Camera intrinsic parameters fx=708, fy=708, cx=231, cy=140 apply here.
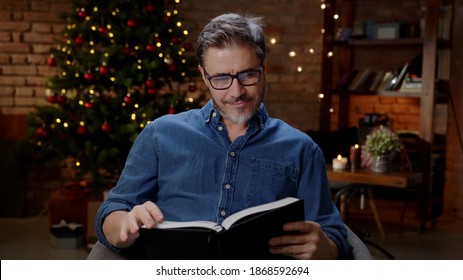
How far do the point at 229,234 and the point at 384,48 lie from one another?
4414 mm

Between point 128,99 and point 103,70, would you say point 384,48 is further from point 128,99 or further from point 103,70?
point 103,70

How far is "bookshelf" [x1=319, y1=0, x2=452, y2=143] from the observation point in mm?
4633

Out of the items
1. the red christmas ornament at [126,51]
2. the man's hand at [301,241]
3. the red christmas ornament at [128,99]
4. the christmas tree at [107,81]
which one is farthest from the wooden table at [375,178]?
the man's hand at [301,241]

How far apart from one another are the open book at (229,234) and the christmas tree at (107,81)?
2.53 m

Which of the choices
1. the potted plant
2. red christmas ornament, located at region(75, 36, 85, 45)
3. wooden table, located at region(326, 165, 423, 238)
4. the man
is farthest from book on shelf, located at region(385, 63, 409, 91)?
the man

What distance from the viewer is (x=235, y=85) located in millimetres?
1661

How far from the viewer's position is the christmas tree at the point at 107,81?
3.99 m

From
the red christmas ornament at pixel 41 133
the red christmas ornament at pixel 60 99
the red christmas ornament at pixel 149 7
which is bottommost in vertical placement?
the red christmas ornament at pixel 41 133

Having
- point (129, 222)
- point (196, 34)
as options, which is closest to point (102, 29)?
point (196, 34)

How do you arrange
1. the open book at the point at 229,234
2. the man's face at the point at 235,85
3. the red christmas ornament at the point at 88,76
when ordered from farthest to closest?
the red christmas ornament at the point at 88,76, the man's face at the point at 235,85, the open book at the point at 229,234

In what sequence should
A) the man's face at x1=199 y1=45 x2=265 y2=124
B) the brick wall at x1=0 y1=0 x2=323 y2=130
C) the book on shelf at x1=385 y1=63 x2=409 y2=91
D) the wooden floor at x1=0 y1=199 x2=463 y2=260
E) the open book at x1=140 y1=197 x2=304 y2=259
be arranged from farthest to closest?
the book on shelf at x1=385 y1=63 x2=409 y2=91, the brick wall at x1=0 y1=0 x2=323 y2=130, the wooden floor at x1=0 y1=199 x2=463 y2=260, the man's face at x1=199 y1=45 x2=265 y2=124, the open book at x1=140 y1=197 x2=304 y2=259

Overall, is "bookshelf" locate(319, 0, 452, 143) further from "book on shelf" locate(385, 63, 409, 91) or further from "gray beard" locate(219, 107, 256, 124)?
"gray beard" locate(219, 107, 256, 124)

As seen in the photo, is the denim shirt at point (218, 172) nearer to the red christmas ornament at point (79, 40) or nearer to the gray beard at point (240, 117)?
the gray beard at point (240, 117)
